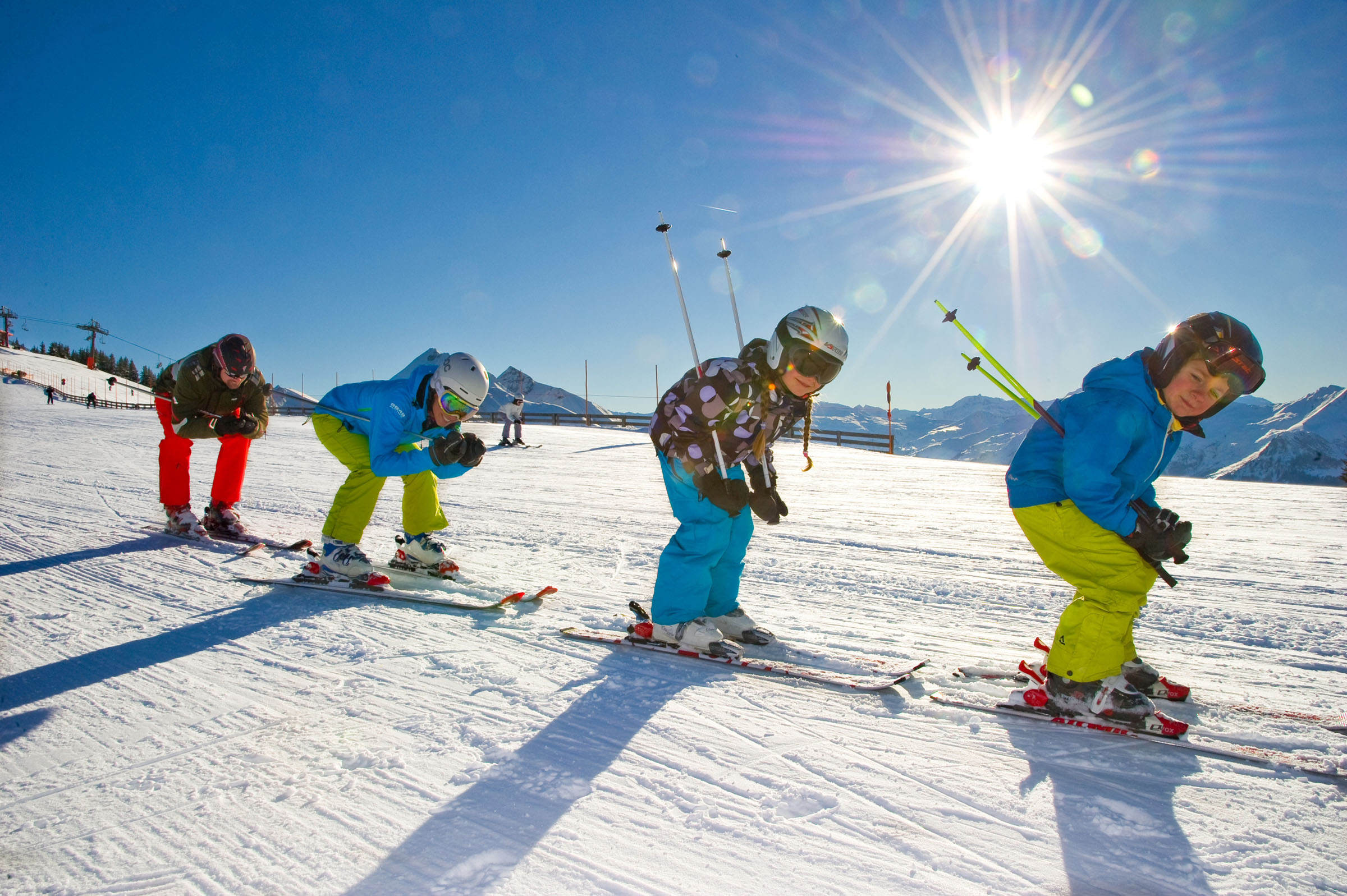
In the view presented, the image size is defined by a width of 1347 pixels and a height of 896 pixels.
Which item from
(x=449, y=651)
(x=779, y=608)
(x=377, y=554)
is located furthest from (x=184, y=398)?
(x=779, y=608)

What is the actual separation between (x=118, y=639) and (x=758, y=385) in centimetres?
359

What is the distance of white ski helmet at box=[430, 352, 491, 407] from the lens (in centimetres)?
430

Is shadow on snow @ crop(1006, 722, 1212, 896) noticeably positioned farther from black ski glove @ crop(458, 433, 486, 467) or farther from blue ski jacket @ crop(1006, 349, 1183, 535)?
black ski glove @ crop(458, 433, 486, 467)

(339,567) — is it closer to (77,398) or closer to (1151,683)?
(1151,683)

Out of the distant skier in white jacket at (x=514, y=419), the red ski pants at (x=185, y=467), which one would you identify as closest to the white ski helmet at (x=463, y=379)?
the red ski pants at (x=185, y=467)

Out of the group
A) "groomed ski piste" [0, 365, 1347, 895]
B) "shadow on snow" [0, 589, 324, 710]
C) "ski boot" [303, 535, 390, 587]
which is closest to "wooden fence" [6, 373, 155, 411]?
"ski boot" [303, 535, 390, 587]

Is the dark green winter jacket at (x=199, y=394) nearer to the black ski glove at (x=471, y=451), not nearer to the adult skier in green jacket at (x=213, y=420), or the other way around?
the adult skier in green jacket at (x=213, y=420)

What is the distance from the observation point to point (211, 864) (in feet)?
5.26

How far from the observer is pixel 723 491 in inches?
126

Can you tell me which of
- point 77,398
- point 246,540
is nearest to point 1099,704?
point 246,540

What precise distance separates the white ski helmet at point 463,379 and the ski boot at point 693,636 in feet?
6.43

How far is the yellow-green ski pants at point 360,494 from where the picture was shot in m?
4.65

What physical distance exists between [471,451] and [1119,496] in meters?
3.72

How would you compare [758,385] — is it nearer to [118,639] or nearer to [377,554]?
[118,639]
